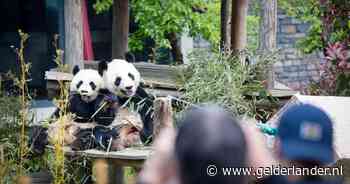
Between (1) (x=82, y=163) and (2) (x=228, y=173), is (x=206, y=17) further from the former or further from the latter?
(2) (x=228, y=173)

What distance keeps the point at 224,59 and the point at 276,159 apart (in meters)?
4.04

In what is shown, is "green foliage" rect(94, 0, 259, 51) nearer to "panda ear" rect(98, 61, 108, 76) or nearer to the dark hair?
"panda ear" rect(98, 61, 108, 76)

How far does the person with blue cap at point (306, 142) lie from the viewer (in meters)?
2.37

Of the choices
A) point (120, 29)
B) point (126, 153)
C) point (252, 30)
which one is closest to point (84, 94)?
point (126, 153)

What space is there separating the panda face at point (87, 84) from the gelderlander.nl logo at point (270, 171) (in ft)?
11.7

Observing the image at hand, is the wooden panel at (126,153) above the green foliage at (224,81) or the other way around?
the other way around

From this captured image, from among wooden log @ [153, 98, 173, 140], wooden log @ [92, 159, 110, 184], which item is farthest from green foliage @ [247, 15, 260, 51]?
wooden log @ [153, 98, 173, 140]

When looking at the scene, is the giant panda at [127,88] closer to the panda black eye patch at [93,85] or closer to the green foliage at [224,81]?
the panda black eye patch at [93,85]

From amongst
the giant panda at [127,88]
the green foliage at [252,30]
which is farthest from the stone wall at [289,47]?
the giant panda at [127,88]

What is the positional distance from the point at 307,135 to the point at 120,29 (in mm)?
6157

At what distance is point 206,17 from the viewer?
10.1 m

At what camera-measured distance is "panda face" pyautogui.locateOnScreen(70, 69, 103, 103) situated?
5.92 metres

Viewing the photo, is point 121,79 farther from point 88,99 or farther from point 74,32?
point 74,32

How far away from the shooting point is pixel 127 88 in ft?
19.4
